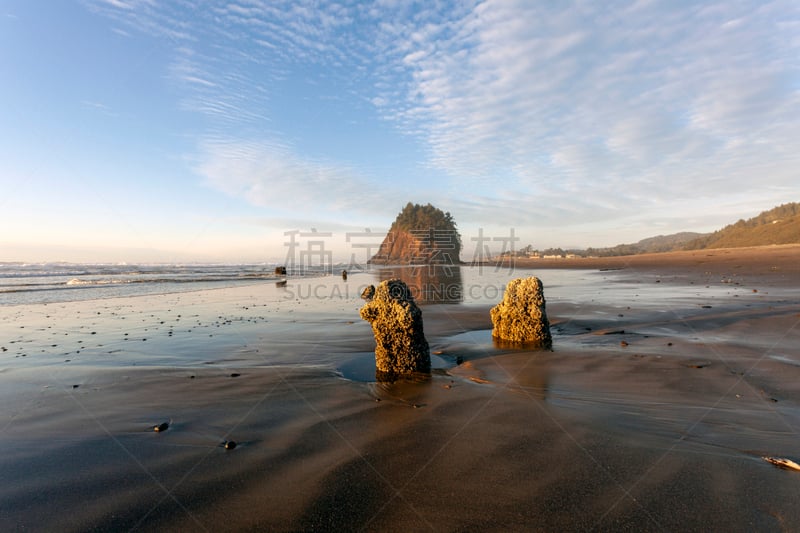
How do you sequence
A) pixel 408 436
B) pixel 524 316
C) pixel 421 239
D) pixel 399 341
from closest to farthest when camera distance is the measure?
pixel 408 436 → pixel 399 341 → pixel 524 316 → pixel 421 239

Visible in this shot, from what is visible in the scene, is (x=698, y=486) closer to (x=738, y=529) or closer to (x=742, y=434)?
(x=738, y=529)

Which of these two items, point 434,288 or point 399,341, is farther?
point 434,288

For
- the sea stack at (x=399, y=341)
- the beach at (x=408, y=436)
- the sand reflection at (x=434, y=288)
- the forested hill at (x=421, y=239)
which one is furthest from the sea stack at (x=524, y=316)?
the forested hill at (x=421, y=239)

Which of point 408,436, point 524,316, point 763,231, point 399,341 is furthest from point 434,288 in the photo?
point 763,231

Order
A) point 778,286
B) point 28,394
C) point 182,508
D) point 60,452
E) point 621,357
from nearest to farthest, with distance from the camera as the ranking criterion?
point 182,508 → point 60,452 → point 28,394 → point 621,357 → point 778,286

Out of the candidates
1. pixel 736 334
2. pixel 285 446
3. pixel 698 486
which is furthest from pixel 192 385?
pixel 736 334

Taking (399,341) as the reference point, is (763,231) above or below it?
above

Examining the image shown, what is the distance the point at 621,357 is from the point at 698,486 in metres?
4.59

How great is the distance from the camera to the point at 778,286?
18047 millimetres

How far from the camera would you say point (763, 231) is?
6475 cm

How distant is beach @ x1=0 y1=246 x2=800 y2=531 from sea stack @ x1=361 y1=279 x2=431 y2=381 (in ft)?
1.39

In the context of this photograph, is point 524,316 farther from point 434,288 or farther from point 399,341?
point 434,288

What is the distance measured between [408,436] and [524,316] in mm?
5866

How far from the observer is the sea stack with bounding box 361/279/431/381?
6.94m
